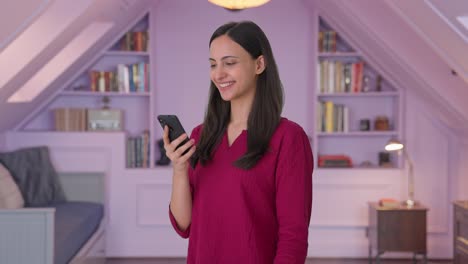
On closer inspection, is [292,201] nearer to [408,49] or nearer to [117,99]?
[408,49]

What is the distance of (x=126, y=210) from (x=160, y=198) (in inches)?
12.0

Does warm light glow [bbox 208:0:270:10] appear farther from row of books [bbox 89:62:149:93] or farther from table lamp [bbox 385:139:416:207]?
row of books [bbox 89:62:149:93]

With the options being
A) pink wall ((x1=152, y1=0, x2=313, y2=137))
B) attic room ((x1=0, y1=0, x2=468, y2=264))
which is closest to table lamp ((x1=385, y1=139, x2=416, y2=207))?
attic room ((x1=0, y1=0, x2=468, y2=264))

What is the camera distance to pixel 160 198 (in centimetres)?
505

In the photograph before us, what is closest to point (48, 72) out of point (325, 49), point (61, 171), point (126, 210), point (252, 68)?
point (61, 171)

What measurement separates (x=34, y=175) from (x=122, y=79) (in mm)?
1100

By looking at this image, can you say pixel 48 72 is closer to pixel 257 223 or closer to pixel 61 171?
pixel 61 171

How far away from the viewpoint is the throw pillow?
3.94 meters

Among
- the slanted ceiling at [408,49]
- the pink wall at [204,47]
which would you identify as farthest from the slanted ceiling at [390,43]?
the pink wall at [204,47]

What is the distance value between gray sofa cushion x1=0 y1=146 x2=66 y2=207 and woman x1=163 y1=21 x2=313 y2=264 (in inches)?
132

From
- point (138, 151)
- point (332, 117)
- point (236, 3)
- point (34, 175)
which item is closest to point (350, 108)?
point (332, 117)

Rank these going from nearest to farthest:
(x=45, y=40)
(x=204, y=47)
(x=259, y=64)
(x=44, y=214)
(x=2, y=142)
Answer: (x=259, y=64)
(x=44, y=214)
(x=45, y=40)
(x=2, y=142)
(x=204, y=47)

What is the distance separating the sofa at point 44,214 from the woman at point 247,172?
1927 millimetres

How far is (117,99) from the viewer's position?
211 inches
